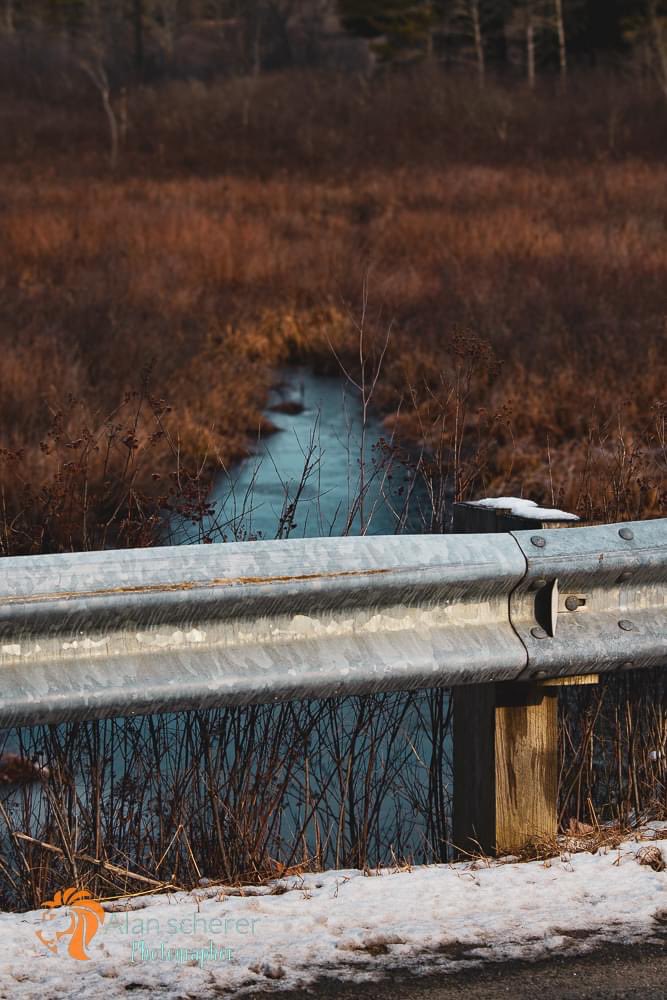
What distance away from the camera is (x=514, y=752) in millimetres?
2623

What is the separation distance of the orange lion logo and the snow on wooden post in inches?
29.8

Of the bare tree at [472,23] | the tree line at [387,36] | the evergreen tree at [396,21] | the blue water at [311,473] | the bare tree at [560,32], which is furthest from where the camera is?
the evergreen tree at [396,21]

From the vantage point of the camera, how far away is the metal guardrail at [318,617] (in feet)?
7.45

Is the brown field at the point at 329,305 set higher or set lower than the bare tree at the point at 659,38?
lower

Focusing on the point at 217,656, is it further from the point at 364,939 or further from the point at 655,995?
the point at 655,995

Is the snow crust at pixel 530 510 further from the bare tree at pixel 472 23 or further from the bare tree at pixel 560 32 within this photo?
the bare tree at pixel 472 23

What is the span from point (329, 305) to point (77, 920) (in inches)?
501

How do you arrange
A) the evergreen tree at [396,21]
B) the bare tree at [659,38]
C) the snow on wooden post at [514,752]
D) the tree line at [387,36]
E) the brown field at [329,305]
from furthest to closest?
the evergreen tree at [396,21] → the tree line at [387,36] → the bare tree at [659,38] → the brown field at [329,305] → the snow on wooden post at [514,752]

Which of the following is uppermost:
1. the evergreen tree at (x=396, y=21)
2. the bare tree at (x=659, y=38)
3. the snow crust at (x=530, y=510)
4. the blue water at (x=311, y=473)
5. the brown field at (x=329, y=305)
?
the evergreen tree at (x=396, y=21)

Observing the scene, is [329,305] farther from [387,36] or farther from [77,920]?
[387,36]

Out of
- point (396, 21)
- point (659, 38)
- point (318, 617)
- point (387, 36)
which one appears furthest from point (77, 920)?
point (387, 36)

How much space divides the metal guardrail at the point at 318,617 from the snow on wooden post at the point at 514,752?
0.39ft

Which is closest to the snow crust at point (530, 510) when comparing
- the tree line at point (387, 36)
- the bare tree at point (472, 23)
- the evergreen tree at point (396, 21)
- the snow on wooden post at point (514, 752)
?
the snow on wooden post at point (514, 752)

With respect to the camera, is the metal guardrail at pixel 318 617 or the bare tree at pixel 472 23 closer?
the metal guardrail at pixel 318 617
